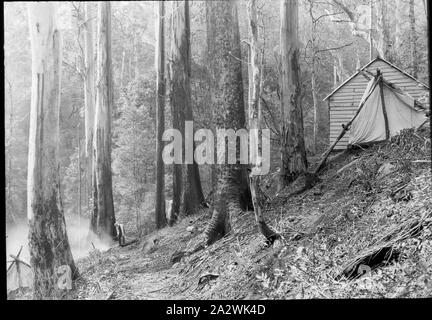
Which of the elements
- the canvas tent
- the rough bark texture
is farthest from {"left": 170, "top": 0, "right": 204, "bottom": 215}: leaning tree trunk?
the rough bark texture

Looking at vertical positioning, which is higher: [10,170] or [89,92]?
[89,92]

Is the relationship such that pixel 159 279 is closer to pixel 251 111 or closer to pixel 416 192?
pixel 251 111

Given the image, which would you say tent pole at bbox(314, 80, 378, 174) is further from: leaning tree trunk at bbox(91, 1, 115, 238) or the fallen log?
leaning tree trunk at bbox(91, 1, 115, 238)

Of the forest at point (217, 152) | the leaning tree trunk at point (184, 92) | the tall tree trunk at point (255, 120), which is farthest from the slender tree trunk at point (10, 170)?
the tall tree trunk at point (255, 120)

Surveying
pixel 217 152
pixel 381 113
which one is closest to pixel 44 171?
pixel 217 152

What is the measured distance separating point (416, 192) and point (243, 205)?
69.2 inches

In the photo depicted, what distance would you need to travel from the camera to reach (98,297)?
3662mm

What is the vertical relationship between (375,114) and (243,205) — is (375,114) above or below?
above

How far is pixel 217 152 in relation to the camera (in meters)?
4.30

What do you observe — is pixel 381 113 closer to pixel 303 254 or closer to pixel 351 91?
pixel 351 91

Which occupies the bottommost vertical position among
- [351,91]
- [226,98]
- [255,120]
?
[255,120]

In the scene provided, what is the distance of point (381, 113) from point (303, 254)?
283 centimetres
